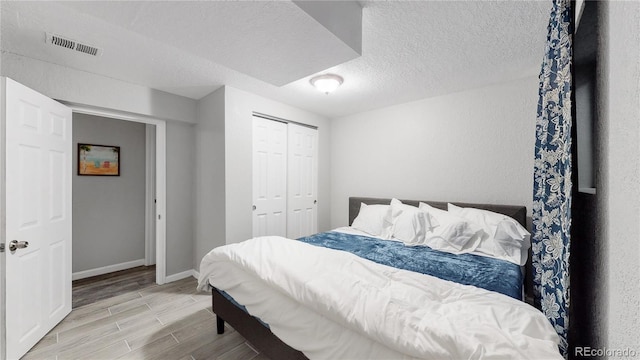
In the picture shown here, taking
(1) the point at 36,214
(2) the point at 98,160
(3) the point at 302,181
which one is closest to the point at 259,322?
(1) the point at 36,214

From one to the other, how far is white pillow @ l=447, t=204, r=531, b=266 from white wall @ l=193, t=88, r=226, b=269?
113 inches

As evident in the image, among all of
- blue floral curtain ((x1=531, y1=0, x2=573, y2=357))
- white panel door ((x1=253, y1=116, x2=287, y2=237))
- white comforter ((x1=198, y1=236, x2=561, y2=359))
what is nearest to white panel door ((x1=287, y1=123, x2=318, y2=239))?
white panel door ((x1=253, y1=116, x2=287, y2=237))

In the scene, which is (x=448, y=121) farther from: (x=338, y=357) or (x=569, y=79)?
(x=338, y=357)

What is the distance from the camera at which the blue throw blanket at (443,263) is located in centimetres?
175

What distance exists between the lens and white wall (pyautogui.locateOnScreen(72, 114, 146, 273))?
344 centimetres

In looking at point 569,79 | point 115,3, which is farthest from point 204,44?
point 569,79

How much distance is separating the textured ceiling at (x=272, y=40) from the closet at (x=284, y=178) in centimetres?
87

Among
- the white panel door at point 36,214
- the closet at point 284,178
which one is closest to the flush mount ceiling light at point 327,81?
the closet at point 284,178

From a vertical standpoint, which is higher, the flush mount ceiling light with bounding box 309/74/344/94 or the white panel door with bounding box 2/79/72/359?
the flush mount ceiling light with bounding box 309/74/344/94

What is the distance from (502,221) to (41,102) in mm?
4371

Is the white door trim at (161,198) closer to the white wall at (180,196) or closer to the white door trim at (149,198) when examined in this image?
the white wall at (180,196)

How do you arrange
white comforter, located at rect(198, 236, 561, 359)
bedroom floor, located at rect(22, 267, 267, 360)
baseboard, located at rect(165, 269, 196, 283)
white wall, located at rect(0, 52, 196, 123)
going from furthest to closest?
baseboard, located at rect(165, 269, 196, 283), white wall, located at rect(0, 52, 196, 123), bedroom floor, located at rect(22, 267, 267, 360), white comforter, located at rect(198, 236, 561, 359)
